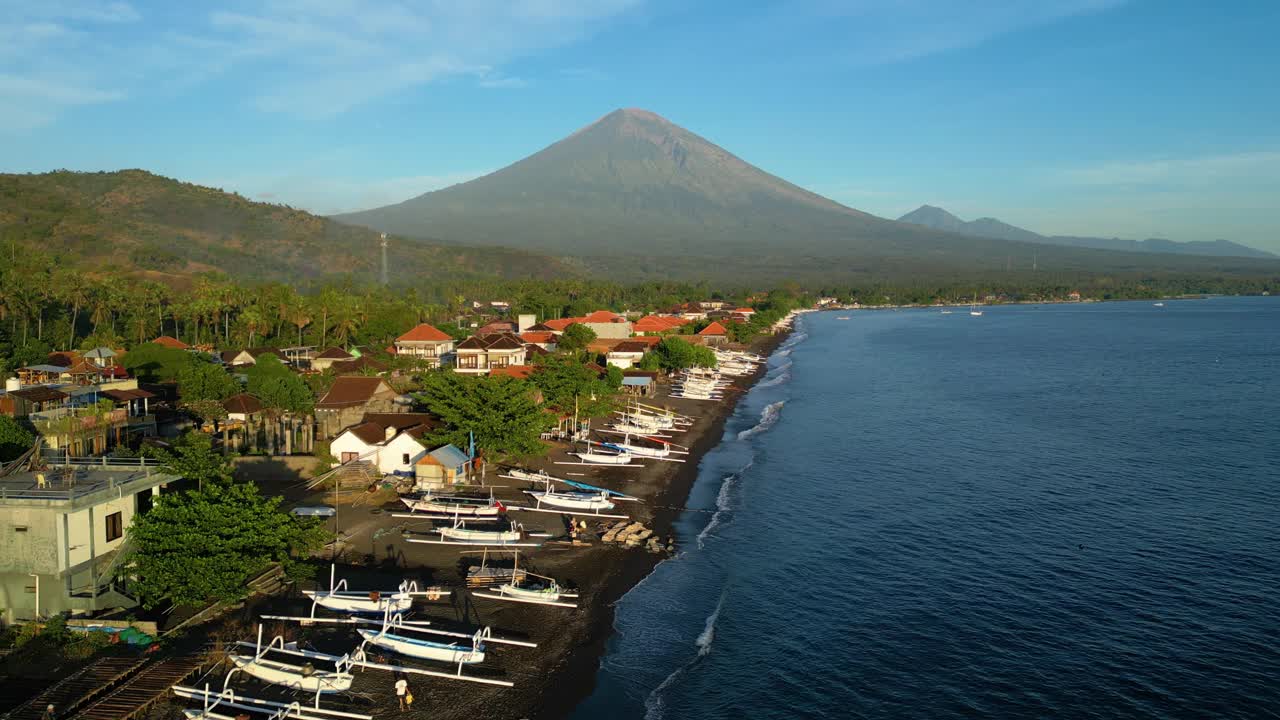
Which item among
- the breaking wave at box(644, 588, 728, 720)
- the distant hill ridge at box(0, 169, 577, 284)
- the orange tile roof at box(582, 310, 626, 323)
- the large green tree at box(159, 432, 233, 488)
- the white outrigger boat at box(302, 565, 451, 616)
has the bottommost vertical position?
the breaking wave at box(644, 588, 728, 720)

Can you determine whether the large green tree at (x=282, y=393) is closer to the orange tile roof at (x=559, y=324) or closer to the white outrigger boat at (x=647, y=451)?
the white outrigger boat at (x=647, y=451)

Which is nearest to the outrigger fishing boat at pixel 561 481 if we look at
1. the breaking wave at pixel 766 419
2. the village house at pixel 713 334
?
the breaking wave at pixel 766 419

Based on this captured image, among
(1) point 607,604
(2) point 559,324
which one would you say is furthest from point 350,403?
(2) point 559,324

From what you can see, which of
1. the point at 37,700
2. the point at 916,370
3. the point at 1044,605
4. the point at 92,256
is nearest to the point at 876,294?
the point at 916,370

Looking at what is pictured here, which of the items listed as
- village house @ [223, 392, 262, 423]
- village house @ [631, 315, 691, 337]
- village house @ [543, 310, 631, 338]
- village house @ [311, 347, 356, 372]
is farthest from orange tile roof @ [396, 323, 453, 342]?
village house @ [223, 392, 262, 423]

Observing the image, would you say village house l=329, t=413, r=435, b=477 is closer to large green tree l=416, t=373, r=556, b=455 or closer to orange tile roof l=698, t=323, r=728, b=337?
large green tree l=416, t=373, r=556, b=455

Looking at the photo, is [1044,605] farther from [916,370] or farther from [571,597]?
[916,370]

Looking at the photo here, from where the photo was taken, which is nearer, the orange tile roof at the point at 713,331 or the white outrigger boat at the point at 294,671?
the white outrigger boat at the point at 294,671
